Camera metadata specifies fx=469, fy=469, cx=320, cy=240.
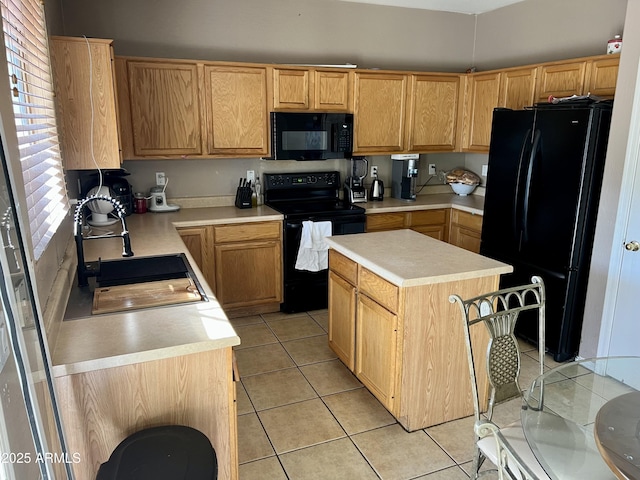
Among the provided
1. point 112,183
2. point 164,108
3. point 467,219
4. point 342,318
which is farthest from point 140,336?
point 467,219

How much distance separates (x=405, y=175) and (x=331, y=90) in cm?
110

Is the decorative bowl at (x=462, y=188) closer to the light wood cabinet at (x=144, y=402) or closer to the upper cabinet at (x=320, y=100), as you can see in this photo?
the upper cabinet at (x=320, y=100)

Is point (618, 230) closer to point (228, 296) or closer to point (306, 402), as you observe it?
point (306, 402)

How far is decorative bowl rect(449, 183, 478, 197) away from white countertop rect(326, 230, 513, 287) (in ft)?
6.65

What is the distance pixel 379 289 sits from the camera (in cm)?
243

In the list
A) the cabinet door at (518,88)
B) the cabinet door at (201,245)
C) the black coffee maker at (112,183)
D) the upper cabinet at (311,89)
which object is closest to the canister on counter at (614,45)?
the cabinet door at (518,88)

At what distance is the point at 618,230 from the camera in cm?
284

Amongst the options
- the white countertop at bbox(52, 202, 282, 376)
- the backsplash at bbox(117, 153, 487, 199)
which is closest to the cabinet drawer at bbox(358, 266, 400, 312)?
the white countertop at bbox(52, 202, 282, 376)

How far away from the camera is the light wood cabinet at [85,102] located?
2729mm

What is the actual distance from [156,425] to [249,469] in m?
0.74

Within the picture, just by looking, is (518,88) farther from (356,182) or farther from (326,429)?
(326,429)

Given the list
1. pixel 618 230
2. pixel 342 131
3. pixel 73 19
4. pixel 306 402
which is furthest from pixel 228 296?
pixel 618 230

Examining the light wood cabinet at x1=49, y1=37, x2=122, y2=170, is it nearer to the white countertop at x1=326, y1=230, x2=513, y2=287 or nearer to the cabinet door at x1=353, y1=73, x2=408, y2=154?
the white countertop at x1=326, y1=230, x2=513, y2=287

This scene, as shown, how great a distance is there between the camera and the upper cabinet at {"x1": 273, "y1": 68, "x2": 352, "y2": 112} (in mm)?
3834
